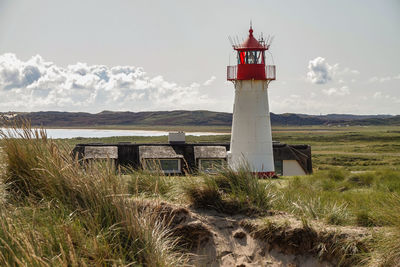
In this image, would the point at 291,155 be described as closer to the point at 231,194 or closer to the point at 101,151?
the point at 101,151

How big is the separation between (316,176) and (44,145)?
9655 millimetres

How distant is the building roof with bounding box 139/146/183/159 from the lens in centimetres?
2588

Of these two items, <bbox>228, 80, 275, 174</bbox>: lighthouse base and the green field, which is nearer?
<bbox>228, 80, 275, 174</bbox>: lighthouse base

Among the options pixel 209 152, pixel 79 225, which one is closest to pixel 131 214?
pixel 79 225

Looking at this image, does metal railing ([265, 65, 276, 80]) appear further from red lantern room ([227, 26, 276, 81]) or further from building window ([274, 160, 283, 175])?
building window ([274, 160, 283, 175])

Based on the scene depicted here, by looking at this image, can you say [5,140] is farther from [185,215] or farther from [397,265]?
[397,265]

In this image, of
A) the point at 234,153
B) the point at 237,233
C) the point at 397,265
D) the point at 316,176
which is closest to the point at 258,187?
the point at 237,233

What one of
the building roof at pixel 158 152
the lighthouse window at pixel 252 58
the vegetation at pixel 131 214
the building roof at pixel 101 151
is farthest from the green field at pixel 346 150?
the vegetation at pixel 131 214

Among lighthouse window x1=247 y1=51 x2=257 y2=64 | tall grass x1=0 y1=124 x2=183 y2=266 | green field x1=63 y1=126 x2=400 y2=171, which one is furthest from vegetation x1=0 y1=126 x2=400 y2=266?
green field x1=63 y1=126 x2=400 y2=171

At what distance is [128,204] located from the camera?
5754 mm

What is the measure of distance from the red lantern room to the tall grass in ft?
40.2

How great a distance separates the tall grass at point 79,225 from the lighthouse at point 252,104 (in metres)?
12.0

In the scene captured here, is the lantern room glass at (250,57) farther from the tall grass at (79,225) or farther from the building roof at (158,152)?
the tall grass at (79,225)

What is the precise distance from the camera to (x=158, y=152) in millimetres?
26469
